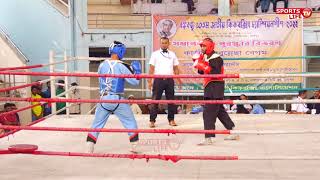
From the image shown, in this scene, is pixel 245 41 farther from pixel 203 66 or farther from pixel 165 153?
pixel 165 153

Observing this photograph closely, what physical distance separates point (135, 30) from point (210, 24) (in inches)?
83.3

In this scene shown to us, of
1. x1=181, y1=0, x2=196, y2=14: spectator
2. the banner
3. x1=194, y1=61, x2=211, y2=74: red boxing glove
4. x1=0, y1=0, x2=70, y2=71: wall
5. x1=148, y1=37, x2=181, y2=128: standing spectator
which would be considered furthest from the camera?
x1=181, y1=0, x2=196, y2=14: spectator

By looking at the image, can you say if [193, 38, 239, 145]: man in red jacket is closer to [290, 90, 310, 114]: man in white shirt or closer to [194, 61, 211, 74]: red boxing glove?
[194, 61, 211, 74]: red boxing glove

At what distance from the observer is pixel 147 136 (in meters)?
7.93

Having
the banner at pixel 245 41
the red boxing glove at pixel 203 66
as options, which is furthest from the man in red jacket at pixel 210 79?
the banner at pixel 245 41

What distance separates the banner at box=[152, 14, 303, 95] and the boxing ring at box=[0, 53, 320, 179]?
11.9 ft

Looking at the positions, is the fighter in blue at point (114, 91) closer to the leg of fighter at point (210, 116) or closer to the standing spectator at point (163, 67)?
the leg of fighter at point (210, 116)

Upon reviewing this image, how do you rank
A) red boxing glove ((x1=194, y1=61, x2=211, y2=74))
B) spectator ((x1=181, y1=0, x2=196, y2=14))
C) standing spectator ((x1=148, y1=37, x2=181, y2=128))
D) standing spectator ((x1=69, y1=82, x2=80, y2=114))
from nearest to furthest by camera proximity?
red boxing glove ((x1=194, y1=61, x2=211, y2=74))
standing spectator ((x1=148, y1=37, x2=181, y2=128))
standing spectator ((x1=69, y1=82, x2=80, y2=114))
spectator ((x1=181, y1=0, x2=196, y2=14))

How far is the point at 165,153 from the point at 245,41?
6.69 metres

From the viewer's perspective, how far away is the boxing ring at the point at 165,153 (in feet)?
17.5

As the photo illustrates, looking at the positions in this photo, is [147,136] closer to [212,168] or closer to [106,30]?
[212,168]

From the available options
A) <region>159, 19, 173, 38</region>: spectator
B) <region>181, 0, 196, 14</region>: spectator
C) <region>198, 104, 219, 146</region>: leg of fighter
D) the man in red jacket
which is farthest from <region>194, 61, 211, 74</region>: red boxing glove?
<region>181, 0, 196, 14</region>: spectator

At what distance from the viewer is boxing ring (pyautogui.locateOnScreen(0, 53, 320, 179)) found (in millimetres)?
5336

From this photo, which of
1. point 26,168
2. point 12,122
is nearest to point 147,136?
point 26,168
